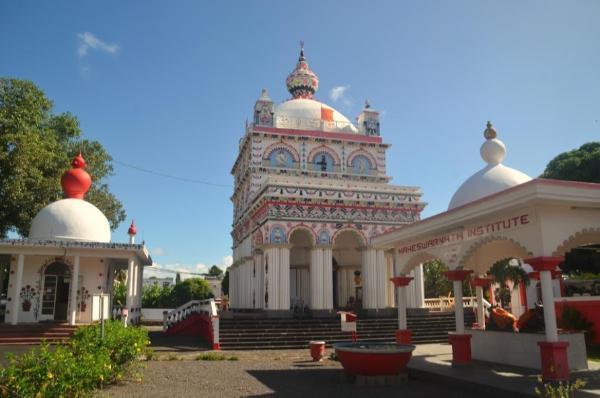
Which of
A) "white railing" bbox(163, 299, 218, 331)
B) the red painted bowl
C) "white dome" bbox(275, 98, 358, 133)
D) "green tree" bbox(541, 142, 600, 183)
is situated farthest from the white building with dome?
"green tree" bbox(541, 142, 600, 183)

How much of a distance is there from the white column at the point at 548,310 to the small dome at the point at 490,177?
5.69m

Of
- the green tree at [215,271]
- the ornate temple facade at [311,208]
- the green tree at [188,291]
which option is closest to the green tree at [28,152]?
the ornate temple facade at [311,208]

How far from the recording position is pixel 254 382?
35.8 feet

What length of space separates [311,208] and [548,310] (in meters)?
14.1

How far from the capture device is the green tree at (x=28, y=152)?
22609 mm

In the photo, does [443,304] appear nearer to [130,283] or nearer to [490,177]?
[490,177]

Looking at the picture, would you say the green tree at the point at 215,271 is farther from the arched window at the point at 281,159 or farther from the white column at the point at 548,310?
the white column at the point at 548,310

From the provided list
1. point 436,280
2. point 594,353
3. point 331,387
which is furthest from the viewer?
point 436,280

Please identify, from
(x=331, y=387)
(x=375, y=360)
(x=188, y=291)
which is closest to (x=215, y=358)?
(x=331, y=387)

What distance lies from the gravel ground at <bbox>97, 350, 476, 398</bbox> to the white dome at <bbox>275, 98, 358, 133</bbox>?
55.1 feet

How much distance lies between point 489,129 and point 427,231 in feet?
17.0

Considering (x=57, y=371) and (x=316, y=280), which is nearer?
(x=57, y=371)

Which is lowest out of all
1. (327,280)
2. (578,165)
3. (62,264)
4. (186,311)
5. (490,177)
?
(186,311)

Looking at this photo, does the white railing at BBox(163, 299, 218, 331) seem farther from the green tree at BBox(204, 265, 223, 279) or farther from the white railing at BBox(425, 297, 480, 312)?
the green tree at BBox(204, 265, 223, 279)
